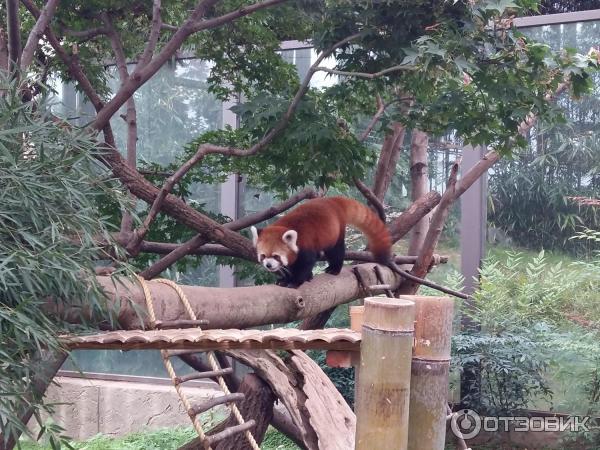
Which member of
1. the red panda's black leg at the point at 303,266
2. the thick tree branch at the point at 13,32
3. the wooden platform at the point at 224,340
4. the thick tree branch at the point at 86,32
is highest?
the thick tree branch at the point at 86,32

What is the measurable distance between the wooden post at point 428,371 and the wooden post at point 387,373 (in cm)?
8

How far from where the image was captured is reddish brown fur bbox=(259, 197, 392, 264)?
363 centimetres

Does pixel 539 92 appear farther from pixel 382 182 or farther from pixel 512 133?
pixel 382 182

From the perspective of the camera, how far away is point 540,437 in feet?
16.1

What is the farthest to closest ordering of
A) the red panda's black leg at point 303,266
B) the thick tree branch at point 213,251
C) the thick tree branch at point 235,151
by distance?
the red panda's black leg at point 303,266, the thick tree branch at point 213,251, the thick tree branch at point 235,151

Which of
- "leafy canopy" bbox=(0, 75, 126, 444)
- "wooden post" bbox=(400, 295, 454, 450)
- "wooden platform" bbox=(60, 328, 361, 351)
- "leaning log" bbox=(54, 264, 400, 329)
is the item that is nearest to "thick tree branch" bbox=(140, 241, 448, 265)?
"leaning log" bbox=(54, 264, 400, 329)

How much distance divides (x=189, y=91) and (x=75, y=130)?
12.8ft

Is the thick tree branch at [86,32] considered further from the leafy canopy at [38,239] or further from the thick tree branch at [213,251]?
the leafy canopy at [38,239]

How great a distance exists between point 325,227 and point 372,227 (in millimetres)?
239

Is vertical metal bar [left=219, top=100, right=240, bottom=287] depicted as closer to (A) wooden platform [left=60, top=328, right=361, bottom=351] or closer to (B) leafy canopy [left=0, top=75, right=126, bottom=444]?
(B) leafy canopy [left=0, top=75, right=126, bottom=444]

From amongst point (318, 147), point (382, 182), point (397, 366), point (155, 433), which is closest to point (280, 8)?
point (318, 147)

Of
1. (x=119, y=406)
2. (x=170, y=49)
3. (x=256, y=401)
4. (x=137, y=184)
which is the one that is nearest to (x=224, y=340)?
(x=256, y=401)

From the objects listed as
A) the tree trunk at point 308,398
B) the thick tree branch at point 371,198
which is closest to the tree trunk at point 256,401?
the tree trunk at point 308,398

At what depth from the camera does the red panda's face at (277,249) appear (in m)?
3.57
